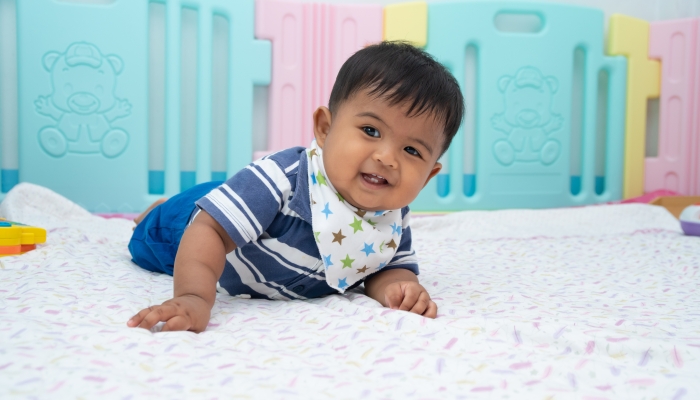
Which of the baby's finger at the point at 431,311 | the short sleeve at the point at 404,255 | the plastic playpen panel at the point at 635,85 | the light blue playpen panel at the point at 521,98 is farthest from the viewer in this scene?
the plastic playpen panel at the point at 635,85

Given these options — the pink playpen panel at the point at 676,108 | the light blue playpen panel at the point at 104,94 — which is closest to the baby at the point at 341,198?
the light blue playpen panel at the point at 104,94

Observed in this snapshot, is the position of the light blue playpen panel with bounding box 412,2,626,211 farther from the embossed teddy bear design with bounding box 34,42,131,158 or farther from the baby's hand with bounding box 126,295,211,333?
the baby's hand with bounding box 126,295,211,333

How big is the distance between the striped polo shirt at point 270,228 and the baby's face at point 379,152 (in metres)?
0.06

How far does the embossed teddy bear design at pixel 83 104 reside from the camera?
1789mm

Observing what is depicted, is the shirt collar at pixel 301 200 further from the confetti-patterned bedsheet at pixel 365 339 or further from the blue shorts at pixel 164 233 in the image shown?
the blue shorts at pixel 164 233

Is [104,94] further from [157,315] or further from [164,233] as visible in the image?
[157,315]

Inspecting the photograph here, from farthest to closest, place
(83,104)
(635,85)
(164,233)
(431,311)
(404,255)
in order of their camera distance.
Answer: (635,85) → (83,104) → (164,233) → (404,255) → (431,311)

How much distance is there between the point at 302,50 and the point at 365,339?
4.93 feet

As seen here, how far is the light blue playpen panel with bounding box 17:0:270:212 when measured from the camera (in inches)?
69.9

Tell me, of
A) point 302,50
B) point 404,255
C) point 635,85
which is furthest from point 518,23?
point 404,255

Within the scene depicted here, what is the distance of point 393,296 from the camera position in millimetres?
773

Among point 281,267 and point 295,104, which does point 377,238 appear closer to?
point 281,267

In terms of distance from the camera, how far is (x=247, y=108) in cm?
194

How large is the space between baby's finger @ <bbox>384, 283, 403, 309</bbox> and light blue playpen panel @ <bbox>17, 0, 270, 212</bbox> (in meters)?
1.24
